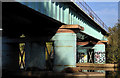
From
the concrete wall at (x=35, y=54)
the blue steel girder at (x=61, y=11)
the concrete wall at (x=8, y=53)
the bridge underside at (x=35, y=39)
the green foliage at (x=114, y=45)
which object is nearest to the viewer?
the blue steel girder at (x=61, y=11)

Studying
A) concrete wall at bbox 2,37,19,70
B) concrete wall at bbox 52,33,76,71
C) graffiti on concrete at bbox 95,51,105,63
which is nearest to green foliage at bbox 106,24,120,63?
graffiti on concrete at bbox 95,51,105,63

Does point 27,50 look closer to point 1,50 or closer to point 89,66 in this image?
point 1,50

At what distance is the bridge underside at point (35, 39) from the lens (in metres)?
18.6

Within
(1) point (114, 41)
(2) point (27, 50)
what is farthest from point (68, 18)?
(1) point (114, 41)

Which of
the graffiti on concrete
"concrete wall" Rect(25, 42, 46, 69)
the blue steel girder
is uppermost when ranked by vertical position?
the blue steel girder

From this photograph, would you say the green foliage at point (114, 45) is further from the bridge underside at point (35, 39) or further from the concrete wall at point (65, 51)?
the concrete wall at point (65, 51)

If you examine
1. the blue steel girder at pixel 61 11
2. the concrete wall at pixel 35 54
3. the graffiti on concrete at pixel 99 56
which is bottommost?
the graffiti on concrete at pixel 99 56

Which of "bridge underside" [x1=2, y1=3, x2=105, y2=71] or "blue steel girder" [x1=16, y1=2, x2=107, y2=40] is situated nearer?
"blue steel girder" [x1=16, y1=2, x2=107, y2=40]

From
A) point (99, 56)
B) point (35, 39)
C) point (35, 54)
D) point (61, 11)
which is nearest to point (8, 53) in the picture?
point (35, 54)

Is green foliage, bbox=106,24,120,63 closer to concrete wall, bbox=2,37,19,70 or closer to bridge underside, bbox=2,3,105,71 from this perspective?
bridge underside, bbox=2,3,105,71

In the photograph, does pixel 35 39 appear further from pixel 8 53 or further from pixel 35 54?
pixel 8 53

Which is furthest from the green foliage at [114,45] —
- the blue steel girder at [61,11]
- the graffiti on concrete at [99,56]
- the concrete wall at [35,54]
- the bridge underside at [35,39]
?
the concrete wall at [35,54]

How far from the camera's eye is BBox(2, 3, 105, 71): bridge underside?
18.6 metres

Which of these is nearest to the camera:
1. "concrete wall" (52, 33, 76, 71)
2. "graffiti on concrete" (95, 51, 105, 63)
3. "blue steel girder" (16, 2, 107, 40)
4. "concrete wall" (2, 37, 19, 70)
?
"blue steel girder" (16, 2, 107, 40)
